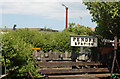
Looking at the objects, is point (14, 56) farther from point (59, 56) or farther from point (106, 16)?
point (106, 16)

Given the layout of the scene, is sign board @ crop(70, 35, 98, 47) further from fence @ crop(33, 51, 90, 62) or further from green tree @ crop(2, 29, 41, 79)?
green tree @ crop(2, 29, 41, 79)

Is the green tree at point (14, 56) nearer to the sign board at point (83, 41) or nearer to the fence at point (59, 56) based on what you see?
the fence at point (59, 56)

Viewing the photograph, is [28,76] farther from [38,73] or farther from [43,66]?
[43,66]

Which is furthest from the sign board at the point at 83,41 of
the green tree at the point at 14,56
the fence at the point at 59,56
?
the green tree at the point at 14,56

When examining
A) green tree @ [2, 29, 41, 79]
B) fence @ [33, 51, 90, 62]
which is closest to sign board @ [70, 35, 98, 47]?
fence @ [33, 51, 90, 62]

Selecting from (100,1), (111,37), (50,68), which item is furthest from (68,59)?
(100,1)

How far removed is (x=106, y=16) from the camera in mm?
7633

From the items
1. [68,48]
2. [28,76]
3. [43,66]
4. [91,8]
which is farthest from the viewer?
[68,48]

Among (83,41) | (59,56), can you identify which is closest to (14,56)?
(59,56)

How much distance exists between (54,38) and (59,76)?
4.67m

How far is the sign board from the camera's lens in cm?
834

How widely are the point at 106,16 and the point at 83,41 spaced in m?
1.62

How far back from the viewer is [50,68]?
23.8ft

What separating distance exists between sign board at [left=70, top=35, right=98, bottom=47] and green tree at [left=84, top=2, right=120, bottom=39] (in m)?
0.57
